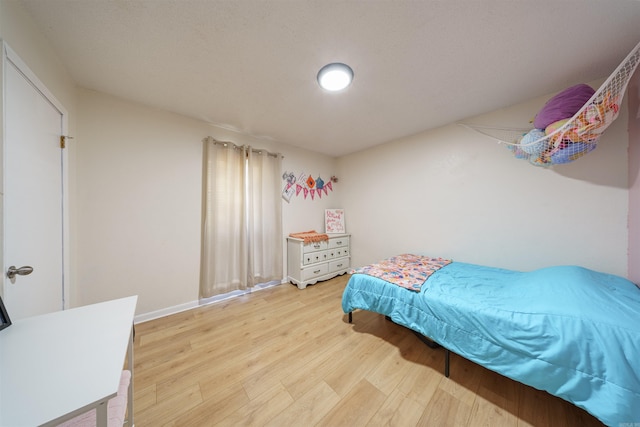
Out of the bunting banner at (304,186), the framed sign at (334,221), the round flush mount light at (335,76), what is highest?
the round flush mount light at (335,76)

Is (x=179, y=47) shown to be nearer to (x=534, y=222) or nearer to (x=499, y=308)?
(x=499, y=308)

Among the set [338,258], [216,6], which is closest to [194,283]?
[338,258]

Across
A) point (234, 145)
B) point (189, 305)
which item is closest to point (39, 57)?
point (234, 145)

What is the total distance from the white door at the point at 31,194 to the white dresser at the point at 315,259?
2.16 meters

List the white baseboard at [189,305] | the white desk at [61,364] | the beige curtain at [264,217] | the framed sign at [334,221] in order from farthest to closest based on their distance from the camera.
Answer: the framed sign at [334,221] < the beige curtain at [264,217] < the white baseboard at [189,305] < the white desk at [61,364]

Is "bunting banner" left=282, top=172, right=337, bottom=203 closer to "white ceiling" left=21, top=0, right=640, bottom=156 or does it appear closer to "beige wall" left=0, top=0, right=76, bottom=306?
"white ceiling" left=21, top=0, right=640, bottom=156

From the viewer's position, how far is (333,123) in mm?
2373

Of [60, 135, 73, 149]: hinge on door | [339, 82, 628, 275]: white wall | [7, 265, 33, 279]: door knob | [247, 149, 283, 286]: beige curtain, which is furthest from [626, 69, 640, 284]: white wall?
[60, 135, 73, 149]: hinge on door

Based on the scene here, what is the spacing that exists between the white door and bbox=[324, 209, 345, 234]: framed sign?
2.92 m

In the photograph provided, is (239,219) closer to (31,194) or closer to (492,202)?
(31,194)

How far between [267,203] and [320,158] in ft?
4.46

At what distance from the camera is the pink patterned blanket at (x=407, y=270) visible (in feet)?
5.52

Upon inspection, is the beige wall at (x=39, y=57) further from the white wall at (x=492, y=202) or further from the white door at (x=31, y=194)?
the white wall at (x=492, y=202)

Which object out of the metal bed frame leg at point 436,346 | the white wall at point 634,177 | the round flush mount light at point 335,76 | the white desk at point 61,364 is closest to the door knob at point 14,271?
the white desk at point 61,364
